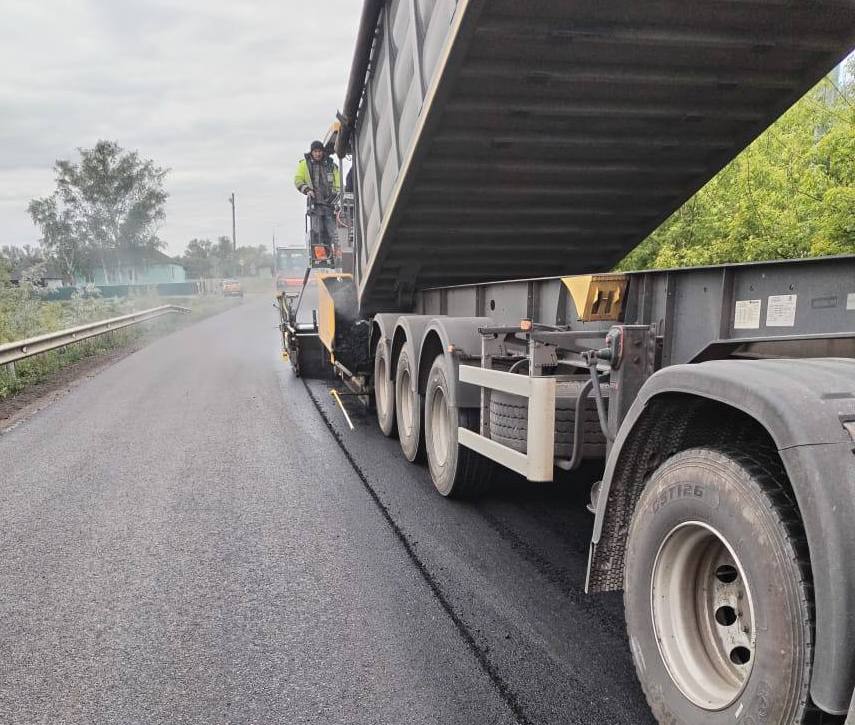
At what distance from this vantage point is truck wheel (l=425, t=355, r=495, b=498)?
4.92 meters

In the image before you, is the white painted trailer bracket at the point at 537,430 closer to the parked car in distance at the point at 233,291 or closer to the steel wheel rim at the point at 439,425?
the steel wheel rim at the point at 439,425

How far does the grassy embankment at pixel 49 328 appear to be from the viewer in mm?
11398

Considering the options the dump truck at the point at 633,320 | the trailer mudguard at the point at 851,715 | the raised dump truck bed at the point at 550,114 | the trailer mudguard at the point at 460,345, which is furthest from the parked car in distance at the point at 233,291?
the trailer mudguard at the point at 851,715

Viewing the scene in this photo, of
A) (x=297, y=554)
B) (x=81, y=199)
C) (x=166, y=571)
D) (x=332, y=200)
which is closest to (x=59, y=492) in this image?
(x=166, y=571)

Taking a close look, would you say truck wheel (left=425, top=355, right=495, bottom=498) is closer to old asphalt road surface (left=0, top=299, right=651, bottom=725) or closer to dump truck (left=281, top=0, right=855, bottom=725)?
dump truck (left=281, top=0, right=855, bottom=725)

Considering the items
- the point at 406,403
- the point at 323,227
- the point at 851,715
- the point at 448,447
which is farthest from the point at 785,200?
the point at 851,715

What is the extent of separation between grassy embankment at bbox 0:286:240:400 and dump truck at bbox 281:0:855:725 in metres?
6.88

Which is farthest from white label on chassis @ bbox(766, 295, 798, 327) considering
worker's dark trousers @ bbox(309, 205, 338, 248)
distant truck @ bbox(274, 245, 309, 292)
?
distant truck @ bbox(274, 245, 309, 292)

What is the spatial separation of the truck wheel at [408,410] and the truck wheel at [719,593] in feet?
11.4

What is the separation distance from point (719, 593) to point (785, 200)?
820 cm

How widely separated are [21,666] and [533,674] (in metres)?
2.18

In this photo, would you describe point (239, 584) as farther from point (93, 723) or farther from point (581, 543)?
point (581, 543)

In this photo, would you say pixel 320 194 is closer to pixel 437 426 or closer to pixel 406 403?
pixel 406 403

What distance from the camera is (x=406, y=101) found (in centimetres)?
509
